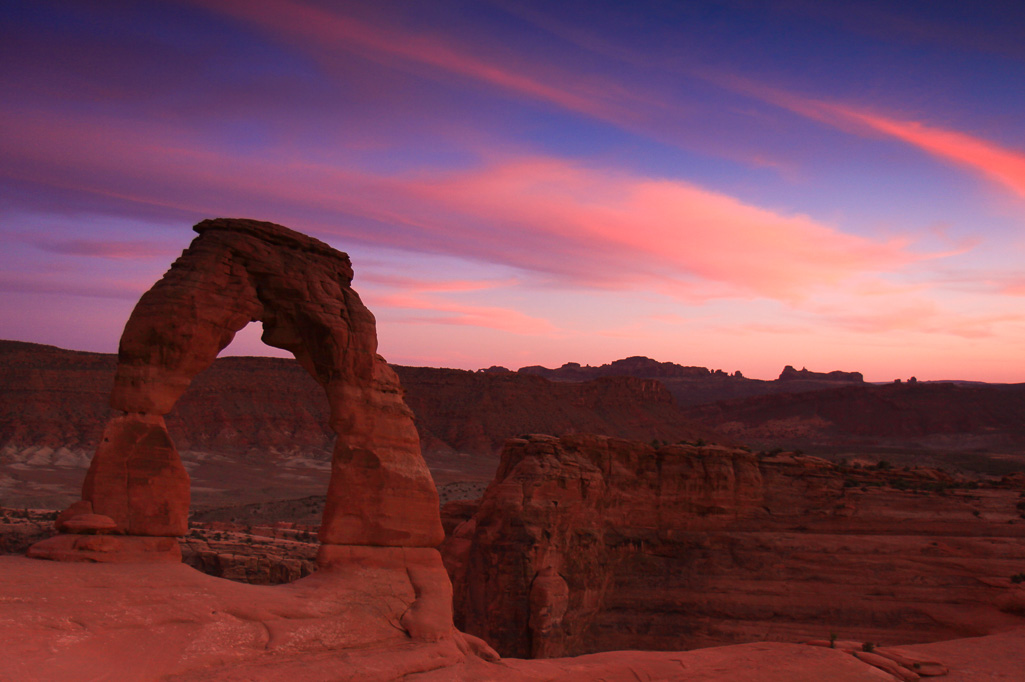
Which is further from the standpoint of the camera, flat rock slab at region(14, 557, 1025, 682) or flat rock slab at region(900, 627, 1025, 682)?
flat rock slab at region(900, 627, 1025, 682)

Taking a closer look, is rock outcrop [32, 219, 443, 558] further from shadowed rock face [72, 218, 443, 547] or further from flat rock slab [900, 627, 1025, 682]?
flat rock slab [900, 627, 1025, 682]

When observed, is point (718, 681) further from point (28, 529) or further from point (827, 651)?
point (28, 529)

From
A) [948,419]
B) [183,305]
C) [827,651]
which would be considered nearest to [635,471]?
[827,651]

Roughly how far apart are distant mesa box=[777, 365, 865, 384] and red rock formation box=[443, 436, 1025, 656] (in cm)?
17122

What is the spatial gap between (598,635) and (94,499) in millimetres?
15402

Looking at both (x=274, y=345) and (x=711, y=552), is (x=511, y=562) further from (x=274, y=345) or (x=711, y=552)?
(x=274, y=345)

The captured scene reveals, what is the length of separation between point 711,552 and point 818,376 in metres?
184

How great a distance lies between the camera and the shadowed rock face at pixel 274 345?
12977mm

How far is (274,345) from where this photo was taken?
15.0 m

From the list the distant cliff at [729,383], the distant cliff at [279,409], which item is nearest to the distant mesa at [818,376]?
the distant cliff at [729,383]

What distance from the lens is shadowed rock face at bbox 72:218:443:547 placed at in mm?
12977

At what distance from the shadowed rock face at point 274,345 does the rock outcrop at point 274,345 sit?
19 mm

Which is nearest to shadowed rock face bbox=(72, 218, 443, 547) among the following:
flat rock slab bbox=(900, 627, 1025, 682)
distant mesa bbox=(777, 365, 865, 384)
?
flat rock slab bbox=(900, 627, 1025, 682)

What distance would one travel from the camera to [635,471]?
1016 inches
